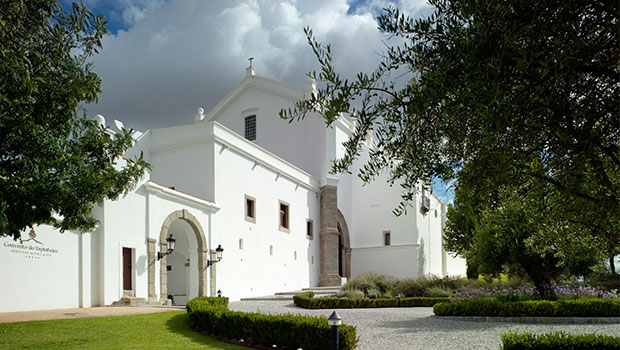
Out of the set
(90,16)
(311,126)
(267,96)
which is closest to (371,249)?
(311,126)

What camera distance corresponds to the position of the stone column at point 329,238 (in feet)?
104

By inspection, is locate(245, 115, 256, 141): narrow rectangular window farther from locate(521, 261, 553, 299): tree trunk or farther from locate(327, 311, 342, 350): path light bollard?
locate(327, 311, 342, 350): path light bollard

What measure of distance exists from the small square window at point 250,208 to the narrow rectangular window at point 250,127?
7.91 metres

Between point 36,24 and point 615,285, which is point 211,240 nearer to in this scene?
point 36,24

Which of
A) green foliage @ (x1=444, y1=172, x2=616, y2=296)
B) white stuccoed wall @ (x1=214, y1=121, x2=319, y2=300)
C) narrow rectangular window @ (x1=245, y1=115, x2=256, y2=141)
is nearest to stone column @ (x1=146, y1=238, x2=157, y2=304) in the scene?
white stuccoed wall @ (x1=214, y1=121, x2=319, y2=300)

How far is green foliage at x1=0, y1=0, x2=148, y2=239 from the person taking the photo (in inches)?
323

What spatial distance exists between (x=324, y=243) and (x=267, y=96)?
9722mm

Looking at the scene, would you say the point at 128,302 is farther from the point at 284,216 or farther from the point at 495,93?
the point at 495,93

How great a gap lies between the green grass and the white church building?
4.03 m

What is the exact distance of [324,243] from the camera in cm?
3181

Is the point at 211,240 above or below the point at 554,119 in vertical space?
below

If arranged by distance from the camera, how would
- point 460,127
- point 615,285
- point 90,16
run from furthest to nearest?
point 615,285 → point 90,16 → point 460,127

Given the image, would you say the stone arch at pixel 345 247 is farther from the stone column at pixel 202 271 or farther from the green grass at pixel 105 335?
the green grass at pixel 105 335

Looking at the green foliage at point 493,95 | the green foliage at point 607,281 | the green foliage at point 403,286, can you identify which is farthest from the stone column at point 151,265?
the green foliage at point 607,281
